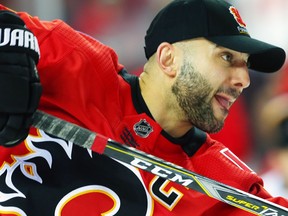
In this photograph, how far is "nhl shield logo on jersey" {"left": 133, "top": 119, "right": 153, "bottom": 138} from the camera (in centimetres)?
152

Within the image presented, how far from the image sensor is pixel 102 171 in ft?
4.85

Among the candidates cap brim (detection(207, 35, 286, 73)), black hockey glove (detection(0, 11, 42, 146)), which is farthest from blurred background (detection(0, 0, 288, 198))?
black hockey glove (detection(0, 11, 42, 146))

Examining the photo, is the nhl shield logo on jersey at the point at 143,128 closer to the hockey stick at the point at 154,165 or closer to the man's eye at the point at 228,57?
the hockey stick at the point at 154,165

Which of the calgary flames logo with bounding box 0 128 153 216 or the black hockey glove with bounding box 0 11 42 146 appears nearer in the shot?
the black hockey glove with bounding box 0 11 42 146

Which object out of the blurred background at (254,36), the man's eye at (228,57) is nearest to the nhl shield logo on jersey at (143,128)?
the man's eye at (228,57)

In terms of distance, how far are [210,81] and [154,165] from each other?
24cm

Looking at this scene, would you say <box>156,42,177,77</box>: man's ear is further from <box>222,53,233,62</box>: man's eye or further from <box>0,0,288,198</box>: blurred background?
<box>0,0,288,198</box>: blurred background

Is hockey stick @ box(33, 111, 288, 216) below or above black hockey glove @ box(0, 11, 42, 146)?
below

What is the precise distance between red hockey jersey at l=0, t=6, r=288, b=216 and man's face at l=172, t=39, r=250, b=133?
0.10 meters

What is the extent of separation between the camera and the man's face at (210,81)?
1.51 meters

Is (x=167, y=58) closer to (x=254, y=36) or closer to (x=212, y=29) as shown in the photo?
(x=212, y=29)

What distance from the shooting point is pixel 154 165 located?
140 cm

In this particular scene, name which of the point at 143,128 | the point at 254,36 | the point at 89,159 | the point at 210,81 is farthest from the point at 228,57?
the point at 254,36

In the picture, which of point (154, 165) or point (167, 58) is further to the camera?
point (167, 58)
